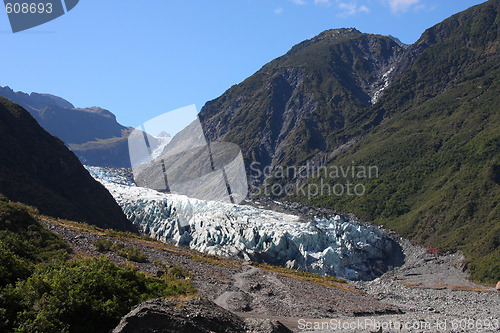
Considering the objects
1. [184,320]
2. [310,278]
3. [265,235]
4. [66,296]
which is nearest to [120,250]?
[66,296]

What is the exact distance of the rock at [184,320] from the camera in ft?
29.3

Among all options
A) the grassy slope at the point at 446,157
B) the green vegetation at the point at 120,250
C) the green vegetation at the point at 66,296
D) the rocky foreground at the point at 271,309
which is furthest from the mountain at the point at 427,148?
the green vegetation at the point at 66,296

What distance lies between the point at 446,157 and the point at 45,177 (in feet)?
327

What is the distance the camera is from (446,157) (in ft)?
331

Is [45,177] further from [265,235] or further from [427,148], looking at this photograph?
[427,148]

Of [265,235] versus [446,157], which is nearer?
[265,235]

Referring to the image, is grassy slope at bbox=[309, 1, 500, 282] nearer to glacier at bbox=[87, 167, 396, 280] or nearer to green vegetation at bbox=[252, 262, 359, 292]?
glacier at bbox=[87, 167, 396, 280]

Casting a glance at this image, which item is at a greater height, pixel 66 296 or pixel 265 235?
pixel 66 296

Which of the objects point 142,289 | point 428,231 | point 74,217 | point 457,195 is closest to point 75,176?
point 74,217

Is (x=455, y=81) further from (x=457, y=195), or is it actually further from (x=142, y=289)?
(x=142, y=289)

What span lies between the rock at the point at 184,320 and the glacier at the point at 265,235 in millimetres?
41920

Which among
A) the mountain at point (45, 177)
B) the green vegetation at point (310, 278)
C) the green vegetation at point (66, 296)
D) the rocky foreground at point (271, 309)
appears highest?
the mountain at point (45, 177)

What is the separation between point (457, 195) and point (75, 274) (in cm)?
8930

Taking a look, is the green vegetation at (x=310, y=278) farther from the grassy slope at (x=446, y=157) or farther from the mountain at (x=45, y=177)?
the grassy slope at (x=446, y=157)
